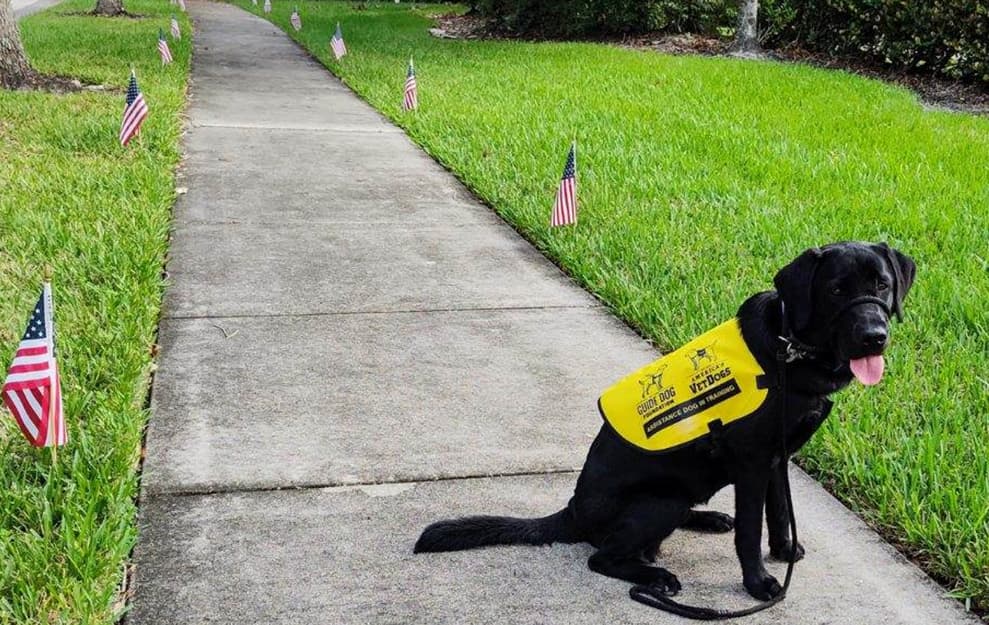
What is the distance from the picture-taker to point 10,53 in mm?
12125

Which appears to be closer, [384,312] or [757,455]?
[757,455]

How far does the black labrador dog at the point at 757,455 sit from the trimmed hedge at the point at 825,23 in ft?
42.1

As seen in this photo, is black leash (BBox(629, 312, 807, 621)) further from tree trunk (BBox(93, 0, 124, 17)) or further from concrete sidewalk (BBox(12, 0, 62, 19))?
concrete sidewalk (BBox(12, 0, 62, 19))

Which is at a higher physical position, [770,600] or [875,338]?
[875,338]

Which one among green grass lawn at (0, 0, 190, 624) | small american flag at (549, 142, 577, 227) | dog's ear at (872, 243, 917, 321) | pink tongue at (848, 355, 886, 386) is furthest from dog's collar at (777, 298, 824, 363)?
small american flag at (549, 142, 577, 227)

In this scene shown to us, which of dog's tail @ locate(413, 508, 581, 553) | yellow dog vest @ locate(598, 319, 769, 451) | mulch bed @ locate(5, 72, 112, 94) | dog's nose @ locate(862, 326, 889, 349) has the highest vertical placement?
dog's nose @ locate(862, 326, 889, 349)

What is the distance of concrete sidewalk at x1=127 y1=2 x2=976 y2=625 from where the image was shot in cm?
309

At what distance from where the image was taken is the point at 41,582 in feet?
9.73

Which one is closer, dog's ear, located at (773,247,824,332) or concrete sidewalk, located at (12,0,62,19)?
dog's ear, located at (773,247,824,332)

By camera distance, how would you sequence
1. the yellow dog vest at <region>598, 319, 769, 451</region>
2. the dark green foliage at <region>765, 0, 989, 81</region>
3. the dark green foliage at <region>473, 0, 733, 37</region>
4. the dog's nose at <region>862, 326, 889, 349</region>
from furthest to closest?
1. the dark green foliage at <region>473, 0, 733, 37</region>
2. the dark green foliage at <region>765, 0, 989, 81</region>
3. the yellow dog vest at <region>598, 319, 769, 451</region>
4. the dog's nose at <region>862, 326, 889, 349</region>

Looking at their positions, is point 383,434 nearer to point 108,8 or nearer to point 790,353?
point 790,353

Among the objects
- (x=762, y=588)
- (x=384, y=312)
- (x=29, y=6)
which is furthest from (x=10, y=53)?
(x=29, y=6)

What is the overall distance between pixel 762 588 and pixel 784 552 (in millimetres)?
281

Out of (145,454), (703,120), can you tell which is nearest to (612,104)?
Answer: (703,120)
